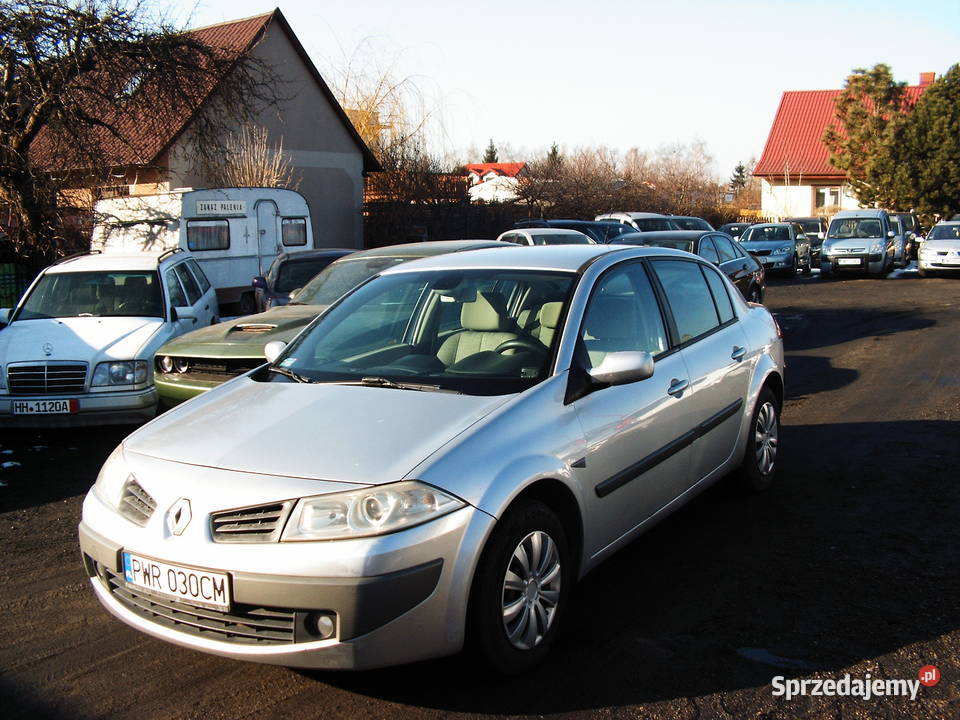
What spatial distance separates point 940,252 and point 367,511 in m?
25.6

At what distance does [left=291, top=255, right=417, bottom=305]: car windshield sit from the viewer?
9195 mm

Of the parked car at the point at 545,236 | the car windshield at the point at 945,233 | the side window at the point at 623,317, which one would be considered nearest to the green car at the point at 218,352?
the side window at the point at 623,317

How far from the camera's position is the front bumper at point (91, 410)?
8.05 meters

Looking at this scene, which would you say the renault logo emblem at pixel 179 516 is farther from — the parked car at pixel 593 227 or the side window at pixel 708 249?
the parked car at pixel 593 227

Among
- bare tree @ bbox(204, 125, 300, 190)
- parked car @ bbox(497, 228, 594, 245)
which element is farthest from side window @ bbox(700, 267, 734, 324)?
bare tree @ bbox(204, 125, 300, 190)

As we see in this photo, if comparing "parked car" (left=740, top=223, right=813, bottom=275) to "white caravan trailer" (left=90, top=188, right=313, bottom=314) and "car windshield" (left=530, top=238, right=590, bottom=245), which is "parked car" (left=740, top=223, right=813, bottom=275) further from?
"white caravan trailer" (left=90, top=188, right=313, bottom=314)

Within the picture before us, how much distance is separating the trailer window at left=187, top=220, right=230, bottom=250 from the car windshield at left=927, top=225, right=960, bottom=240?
1973cm

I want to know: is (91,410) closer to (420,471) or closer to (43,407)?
(43,407)

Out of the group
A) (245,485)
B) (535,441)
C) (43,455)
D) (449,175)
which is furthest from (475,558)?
(449,175)

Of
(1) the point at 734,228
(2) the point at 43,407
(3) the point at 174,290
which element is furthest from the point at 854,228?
(2) the point at 43,407

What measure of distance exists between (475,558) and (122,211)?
13.9 meters

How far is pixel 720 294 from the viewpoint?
19.8 ft

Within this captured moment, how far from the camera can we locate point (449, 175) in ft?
100

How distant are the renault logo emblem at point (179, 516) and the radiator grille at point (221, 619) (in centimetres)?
26
